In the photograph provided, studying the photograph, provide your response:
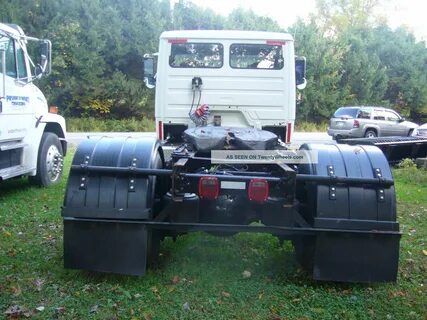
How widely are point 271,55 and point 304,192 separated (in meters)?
3.75

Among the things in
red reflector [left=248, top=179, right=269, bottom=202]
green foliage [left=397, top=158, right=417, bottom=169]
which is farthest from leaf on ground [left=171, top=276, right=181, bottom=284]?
green foliage [left=397, top=158, right=417, bottom=169]

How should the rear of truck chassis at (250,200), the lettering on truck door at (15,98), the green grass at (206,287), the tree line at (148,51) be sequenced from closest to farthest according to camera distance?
1. the green grass at (206,287)
2. the rear of truck chassis at (250,200)
3. the lettering on truck door at (15,98)
4. the tree line at (148,51)

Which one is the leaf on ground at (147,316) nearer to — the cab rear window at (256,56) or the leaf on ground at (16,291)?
the leaf on ground at (16,291)

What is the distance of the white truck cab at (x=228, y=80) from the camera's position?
742cm

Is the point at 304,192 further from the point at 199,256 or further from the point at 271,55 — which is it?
the point at 271,55

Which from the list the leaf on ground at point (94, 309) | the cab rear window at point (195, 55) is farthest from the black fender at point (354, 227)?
the cab rear window at point (195, 55)

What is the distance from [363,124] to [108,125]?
1481 cm

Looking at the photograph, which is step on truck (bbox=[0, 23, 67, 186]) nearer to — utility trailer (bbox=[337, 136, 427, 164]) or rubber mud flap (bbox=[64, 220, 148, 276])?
rubber mud flap (bbox=[64, 220, 148, 276])

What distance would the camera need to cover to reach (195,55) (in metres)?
7.57

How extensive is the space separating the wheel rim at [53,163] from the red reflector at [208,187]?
5.27 m

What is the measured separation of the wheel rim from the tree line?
21.6 metres

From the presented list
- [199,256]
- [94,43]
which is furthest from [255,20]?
[199,256]

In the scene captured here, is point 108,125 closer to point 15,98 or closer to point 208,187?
point 15,98

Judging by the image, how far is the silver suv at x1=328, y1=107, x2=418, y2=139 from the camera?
2178cm
